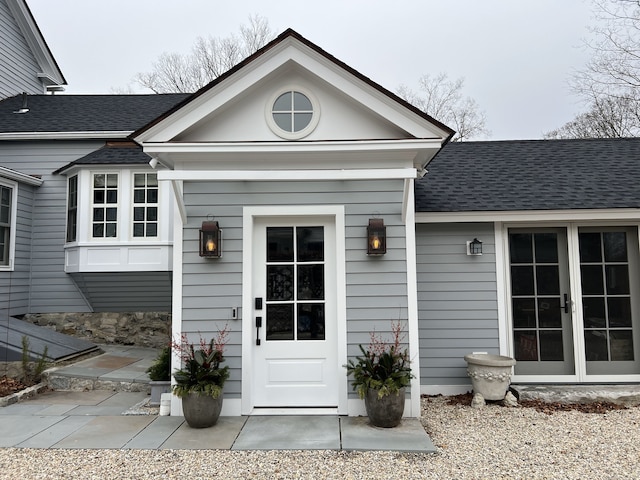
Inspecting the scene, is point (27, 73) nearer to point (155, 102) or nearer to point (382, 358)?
point (155, 102)

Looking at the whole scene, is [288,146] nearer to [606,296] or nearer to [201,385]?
[201,385]

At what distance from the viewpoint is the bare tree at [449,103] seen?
18.9 meters

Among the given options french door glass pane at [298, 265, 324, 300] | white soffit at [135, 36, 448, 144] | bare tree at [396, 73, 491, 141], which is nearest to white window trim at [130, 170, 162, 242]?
white soffit at [135, 36, 448, 144]

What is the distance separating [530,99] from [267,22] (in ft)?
40.7

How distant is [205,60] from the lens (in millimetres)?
18297

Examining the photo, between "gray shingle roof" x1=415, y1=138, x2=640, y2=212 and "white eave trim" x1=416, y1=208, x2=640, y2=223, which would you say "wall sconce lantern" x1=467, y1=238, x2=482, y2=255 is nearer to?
"white eave trim" x1=416, y1=208, x2=640, y2=223

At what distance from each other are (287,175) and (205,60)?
16.0 metres

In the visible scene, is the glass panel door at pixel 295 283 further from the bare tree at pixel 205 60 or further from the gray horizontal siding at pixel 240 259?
the bare tree at pixel 205 60

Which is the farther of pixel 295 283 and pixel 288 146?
pixel 295 283

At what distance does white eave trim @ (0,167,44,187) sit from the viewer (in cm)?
748

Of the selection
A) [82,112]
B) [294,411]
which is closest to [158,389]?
[294,411]

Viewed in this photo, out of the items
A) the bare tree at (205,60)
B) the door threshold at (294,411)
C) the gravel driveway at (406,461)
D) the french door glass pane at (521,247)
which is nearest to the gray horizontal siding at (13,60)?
the bare tree at (205,60)

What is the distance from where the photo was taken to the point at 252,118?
16.2 ft

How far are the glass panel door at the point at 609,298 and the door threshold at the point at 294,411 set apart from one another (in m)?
3.39
